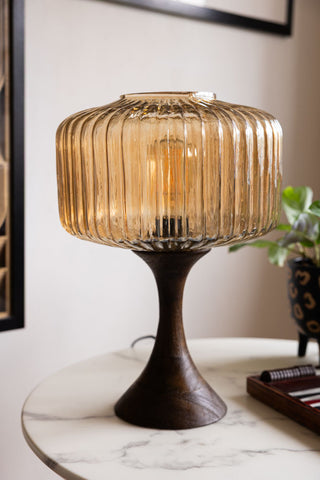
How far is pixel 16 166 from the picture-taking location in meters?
1.12

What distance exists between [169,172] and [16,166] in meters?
0.56

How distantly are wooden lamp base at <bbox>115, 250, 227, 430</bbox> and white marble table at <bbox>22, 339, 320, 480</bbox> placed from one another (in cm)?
1

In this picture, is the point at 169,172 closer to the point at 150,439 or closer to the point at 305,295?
the point at 150,439

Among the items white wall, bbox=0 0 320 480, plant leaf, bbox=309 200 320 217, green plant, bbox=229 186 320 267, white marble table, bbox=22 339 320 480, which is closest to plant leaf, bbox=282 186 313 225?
green plant, bbox=229 186 320 267

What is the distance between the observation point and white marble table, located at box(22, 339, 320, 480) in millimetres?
640

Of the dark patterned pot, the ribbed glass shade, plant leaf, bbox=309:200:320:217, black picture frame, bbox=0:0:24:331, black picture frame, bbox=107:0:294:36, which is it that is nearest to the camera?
the ribbed glass shade

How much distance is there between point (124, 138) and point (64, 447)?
13.9 inches

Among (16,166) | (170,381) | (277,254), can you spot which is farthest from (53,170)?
(170,381)

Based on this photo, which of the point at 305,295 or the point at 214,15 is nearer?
the point at 305,295

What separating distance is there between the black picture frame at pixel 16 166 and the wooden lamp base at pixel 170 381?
1.48 ft

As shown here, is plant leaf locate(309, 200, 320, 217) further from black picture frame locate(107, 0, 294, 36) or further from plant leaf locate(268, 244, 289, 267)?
black picture frame locate(107, 0, 294, 36)

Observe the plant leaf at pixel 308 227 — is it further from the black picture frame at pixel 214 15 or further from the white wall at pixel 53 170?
the black picture frame at pixel 214 15

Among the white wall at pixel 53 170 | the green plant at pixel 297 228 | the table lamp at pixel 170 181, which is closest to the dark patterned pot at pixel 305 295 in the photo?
the green plant at pixel 297 228

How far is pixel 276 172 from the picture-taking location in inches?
27.9
